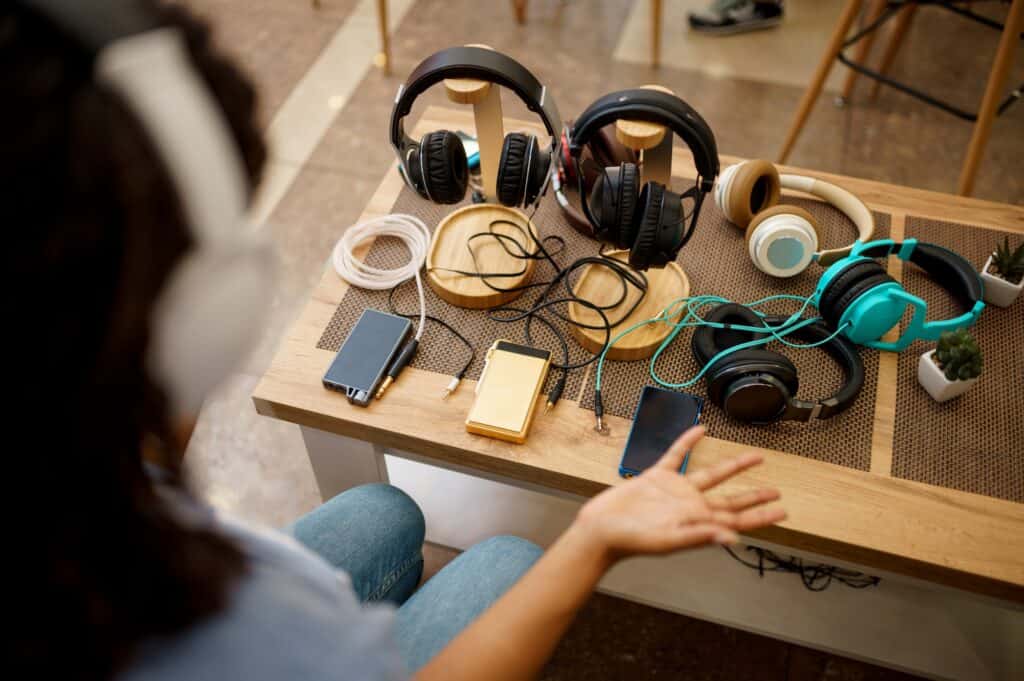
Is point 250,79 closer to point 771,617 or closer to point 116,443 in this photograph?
point 116,443

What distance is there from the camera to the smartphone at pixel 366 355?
3.68 ft

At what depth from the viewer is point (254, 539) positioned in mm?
619

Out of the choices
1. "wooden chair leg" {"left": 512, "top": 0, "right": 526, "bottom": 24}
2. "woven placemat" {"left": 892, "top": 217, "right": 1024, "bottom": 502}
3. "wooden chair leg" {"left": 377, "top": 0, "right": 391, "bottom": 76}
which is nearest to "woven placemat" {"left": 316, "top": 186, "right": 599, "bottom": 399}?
"woven placemat" {"left": 892, "top": 217, "right": 1024, "bottom": 502}

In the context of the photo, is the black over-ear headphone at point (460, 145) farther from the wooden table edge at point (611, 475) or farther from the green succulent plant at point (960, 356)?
the green succulent plant at point (960, 356)

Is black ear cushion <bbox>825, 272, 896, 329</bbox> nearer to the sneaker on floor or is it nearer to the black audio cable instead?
the black audio cable

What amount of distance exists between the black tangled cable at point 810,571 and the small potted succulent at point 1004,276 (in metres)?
0.52

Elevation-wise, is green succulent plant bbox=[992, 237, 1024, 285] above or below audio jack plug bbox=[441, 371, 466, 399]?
above

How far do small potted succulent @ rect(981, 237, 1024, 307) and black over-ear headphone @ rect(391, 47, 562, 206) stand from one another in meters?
0.69

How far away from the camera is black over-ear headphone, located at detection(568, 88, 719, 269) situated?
1004 mm

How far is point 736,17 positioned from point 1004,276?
1.73m

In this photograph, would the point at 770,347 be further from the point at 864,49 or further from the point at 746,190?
the point at 864,49

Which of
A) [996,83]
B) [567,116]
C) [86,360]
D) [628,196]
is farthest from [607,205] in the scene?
[567,116]

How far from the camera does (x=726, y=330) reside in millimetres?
1168

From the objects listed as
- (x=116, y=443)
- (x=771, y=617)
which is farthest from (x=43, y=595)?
(x=771, y=617)
